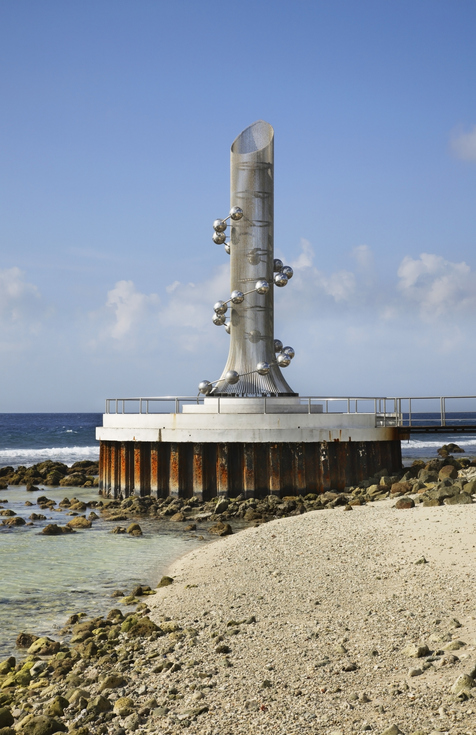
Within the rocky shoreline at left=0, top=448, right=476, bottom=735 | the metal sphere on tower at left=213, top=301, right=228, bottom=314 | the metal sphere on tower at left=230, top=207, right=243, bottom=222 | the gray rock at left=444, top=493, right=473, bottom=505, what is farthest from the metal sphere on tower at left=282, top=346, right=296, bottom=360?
the rocky shoreline at left=0, top=448, right=476, bottom=735

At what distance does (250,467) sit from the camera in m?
21.7

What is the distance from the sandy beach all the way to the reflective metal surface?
12.9 m

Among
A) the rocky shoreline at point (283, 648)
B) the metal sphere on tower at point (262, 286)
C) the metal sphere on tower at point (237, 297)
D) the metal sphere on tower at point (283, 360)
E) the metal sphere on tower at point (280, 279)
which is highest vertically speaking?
the metal sphere on tower at point (280, 279)

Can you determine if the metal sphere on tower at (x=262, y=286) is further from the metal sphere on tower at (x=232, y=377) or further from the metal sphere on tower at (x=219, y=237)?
the metal sphere on tower at (x=232, y=377)

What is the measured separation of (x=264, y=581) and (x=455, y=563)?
286 cm

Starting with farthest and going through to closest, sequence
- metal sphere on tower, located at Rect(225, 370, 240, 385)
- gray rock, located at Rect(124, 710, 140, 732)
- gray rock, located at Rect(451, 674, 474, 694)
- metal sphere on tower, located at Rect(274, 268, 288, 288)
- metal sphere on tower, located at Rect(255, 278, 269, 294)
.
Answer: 1. metal sphere on tower, located at Rect(274, 268, 288, 288)
2. metal sphere on tower, located at Rect(255, 278, 269, 294)
3. metal sphere on tower, located at Rect(225, 370, 240, 385)
4. gray rock, located at Rect(124, 710, 140, 732)
5. gray rock, located at Rect(451, 674, 474, 694)

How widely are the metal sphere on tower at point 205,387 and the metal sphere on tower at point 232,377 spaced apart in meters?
0.67

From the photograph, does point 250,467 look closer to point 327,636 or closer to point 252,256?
point 252,256

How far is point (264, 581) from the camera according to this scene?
11.2 metres

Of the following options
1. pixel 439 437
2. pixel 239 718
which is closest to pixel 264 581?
pixel 239 718

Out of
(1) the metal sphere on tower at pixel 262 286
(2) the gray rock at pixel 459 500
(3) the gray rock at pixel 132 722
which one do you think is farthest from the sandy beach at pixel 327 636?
(1) the metal sphere on tower at pixel 262 286

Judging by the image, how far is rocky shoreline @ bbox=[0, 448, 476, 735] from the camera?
630cm

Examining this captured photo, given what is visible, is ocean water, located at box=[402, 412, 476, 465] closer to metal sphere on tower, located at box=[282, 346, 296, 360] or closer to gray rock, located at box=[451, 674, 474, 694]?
metal sphere on tower, located at box=[282, 346, 296, 360]

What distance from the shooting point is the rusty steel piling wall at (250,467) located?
2173 centimetres
